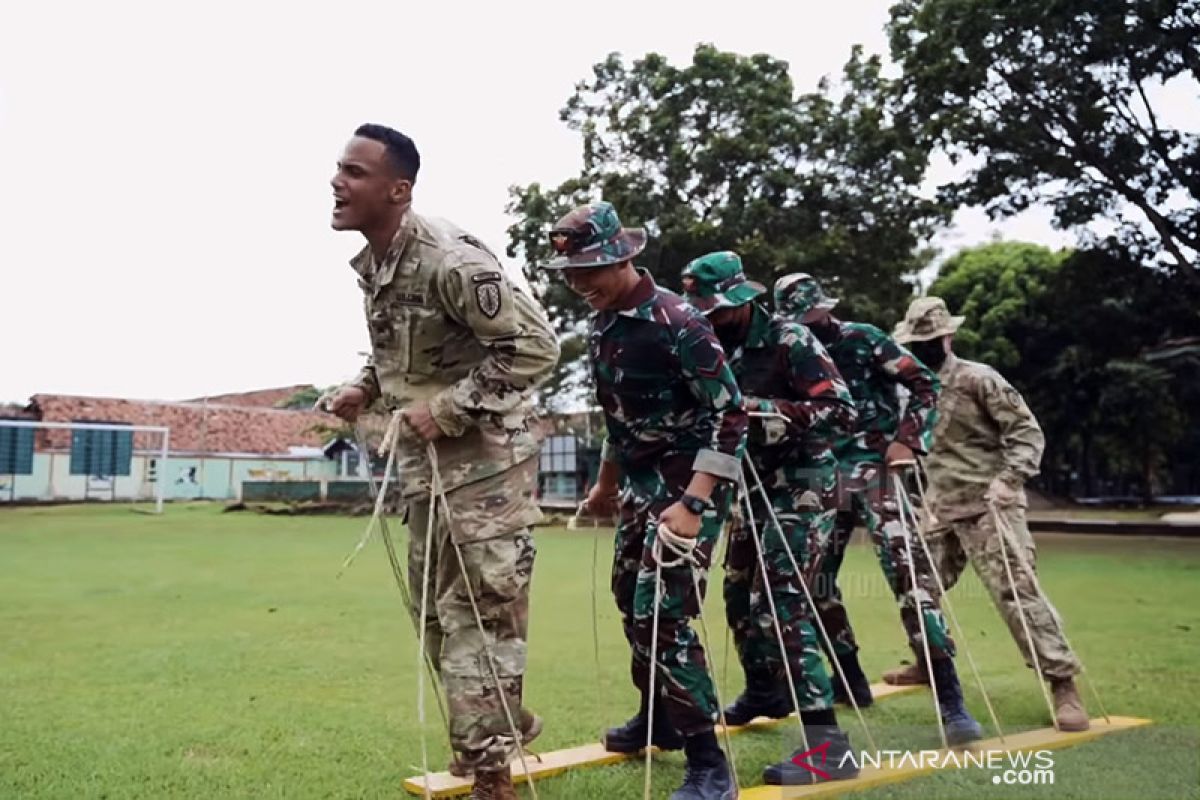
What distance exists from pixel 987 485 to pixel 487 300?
314 cm

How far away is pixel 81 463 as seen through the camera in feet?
116

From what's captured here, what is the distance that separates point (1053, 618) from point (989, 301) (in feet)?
102

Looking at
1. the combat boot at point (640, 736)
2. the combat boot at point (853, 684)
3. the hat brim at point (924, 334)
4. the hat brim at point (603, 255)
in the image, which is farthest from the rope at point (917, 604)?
the hat brim at point (603, 255)

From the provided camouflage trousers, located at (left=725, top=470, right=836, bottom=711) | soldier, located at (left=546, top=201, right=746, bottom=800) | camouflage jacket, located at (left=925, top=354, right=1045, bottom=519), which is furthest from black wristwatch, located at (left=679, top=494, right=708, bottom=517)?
camouflage jacket, located at (left=925, top=354, right=1045, bottom=519)

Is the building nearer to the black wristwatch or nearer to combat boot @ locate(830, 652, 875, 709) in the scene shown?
combat boot @ locate(830, 652, 875, 709)

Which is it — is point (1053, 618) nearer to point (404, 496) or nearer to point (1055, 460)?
point (404, 496)

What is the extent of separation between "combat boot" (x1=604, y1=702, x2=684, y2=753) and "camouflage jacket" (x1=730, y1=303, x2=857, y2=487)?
3.46ft

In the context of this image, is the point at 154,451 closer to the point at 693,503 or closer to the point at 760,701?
the point at 760,701

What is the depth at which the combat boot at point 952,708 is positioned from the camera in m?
4.59

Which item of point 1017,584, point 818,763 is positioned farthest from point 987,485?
point 818,763

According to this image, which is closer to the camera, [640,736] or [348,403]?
[348,403]

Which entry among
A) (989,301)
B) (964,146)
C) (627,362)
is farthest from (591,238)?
(989,301)

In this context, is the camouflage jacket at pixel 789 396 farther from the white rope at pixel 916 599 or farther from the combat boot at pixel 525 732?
the combat boot at pixel 525 732

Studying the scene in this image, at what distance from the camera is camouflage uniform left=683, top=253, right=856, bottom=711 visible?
13.8 ft
